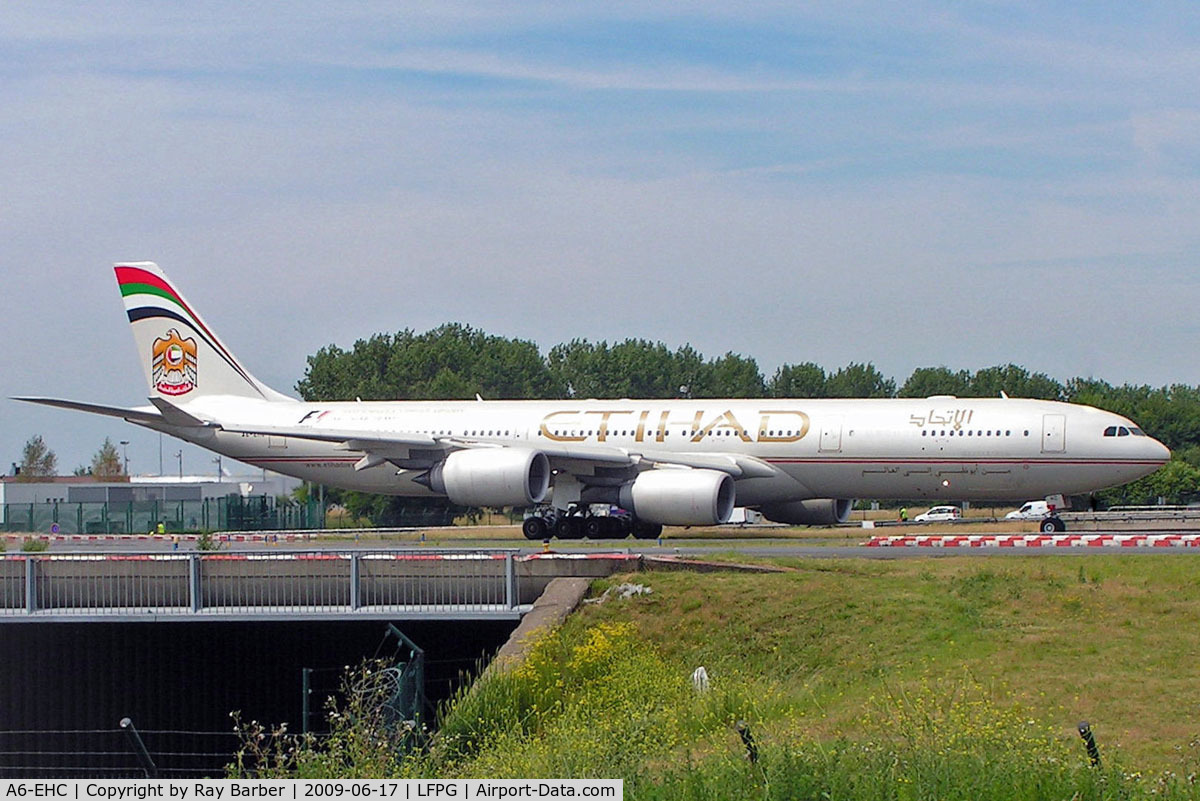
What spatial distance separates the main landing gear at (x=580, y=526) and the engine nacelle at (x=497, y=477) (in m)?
1.25

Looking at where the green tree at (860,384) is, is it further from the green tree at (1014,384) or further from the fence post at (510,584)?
the fence post at (510,584)

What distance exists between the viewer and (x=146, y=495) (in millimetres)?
104375

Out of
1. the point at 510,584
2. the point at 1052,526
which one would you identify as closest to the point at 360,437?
the point at 510,584

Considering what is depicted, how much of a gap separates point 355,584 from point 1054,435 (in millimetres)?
19932

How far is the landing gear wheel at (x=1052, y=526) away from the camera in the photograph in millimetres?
39031

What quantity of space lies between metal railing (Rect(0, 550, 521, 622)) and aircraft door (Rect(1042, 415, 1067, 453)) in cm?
1728

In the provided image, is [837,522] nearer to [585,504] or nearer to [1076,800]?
[585,504]

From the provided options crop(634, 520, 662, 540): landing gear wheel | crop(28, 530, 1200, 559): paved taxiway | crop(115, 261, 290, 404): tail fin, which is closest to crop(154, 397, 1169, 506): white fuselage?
crop(634, 520, 662, 540): landing gear wheel

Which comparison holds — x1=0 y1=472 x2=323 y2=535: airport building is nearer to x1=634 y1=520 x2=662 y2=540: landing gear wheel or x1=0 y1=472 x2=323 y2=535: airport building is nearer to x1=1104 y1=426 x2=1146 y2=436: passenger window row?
x1=634 y1=520 x2=662 y2=540: landing gear wheel

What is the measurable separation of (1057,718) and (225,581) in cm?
1453

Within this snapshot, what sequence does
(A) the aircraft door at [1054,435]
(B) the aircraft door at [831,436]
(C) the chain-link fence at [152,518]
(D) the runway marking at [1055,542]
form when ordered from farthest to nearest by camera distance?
(C) the chain-link fence at [152,518] < (B) the aircraft door at [831,436] < (A) the aircraft door at [1054,435] < (D) the runway marking at [1055,542]

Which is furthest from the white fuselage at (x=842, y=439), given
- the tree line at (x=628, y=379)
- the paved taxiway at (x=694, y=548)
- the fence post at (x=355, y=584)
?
the tree line at (x=628, y=379)

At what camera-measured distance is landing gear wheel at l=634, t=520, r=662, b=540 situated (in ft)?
136

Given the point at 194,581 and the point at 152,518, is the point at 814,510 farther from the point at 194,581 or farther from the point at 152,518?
the point at 152,518
